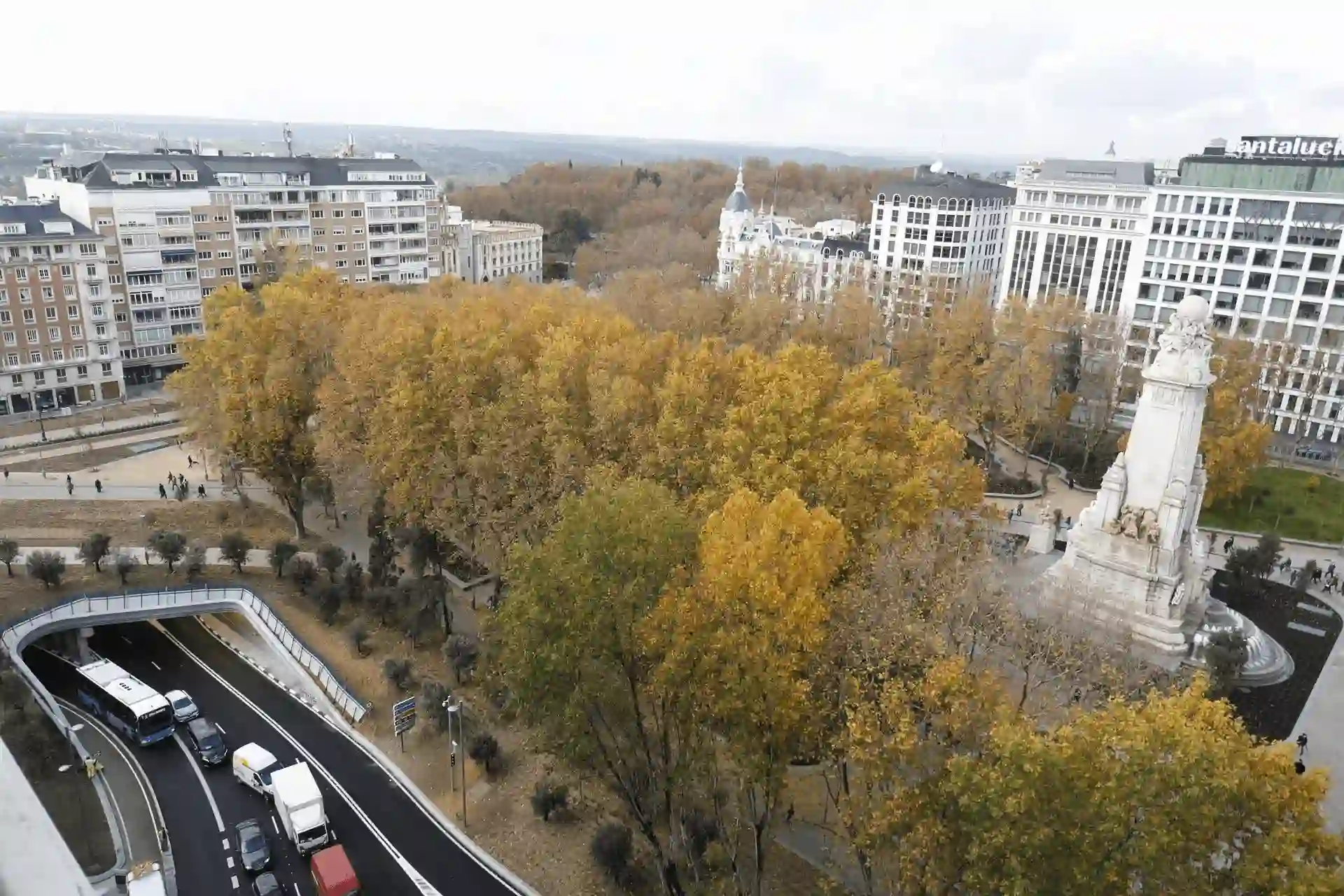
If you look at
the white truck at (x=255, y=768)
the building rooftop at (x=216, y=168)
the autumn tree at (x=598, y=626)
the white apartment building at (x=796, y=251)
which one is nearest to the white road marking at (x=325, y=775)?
the white truck at (x=255, y=768)

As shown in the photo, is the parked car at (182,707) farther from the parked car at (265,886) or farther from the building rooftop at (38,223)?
the building rooftop at (38,223)

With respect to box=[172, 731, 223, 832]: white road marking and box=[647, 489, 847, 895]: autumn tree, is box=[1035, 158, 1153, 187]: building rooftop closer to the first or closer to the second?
box=[647, 489, 847, 895]: autumn tree

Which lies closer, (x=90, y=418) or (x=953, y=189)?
(x=90, y=418)

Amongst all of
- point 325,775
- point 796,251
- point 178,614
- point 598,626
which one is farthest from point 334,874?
point 796,251

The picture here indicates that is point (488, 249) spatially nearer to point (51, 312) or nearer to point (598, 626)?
point (51, 312)

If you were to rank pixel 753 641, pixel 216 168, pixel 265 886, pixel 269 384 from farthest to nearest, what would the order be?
pixel 216 168 < pixel 269 384 < pixel 265 886 < pixel 753 641

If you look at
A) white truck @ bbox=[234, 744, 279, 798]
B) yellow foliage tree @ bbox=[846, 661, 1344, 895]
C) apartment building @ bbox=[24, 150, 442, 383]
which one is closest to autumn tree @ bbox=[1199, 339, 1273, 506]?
yellow foliage tree @ bbox=[846, 661, 1344, 895]
